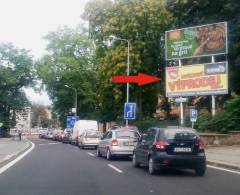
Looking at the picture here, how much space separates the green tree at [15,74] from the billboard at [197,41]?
46.3 m

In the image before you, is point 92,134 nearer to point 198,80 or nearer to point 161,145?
point 198,80

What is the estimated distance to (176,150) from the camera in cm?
1627

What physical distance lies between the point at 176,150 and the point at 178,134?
1.82ft

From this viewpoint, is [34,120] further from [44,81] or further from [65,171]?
[65,171]

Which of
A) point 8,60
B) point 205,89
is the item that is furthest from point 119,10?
point 8,60

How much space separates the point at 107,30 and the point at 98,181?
32585 mm

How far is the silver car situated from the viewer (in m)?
23.5

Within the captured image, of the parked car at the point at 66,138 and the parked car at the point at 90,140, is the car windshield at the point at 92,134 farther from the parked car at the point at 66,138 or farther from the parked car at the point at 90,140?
the parked car at the point at 66,138

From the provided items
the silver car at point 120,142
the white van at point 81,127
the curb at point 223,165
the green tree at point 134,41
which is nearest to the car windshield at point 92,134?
the green tree at point 134,41

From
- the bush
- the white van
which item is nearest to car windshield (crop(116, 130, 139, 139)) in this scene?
the bush

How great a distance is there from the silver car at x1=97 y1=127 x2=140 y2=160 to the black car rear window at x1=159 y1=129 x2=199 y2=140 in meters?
7.02

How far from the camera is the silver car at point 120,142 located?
77.3 ft
